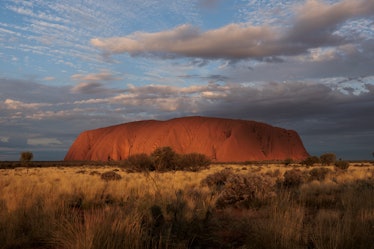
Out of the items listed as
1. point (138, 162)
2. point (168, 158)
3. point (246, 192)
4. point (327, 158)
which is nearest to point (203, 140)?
point (327, 158)

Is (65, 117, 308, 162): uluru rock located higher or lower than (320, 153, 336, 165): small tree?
higher

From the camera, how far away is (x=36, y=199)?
841 centimetres

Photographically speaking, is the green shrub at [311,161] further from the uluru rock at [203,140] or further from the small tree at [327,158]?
the uluru rock at [203,140]

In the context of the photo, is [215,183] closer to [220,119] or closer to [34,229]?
[34,229]

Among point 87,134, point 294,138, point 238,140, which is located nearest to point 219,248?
point 238,140

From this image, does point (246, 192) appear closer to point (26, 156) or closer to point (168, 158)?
point (168, 158)

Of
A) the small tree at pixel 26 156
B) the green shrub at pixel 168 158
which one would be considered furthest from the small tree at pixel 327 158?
the small tree at pixel 26 156

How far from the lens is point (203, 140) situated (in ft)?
253

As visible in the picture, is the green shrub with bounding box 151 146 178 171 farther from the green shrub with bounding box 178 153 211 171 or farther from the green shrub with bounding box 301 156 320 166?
the green shrub with bounding box 301 156 320 166

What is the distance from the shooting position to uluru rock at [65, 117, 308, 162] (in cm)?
7481

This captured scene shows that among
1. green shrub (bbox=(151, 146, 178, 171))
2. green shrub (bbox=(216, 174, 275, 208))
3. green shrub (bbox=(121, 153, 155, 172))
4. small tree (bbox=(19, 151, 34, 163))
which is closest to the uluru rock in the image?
small tree (bbox=(19, 151, 34, 163))

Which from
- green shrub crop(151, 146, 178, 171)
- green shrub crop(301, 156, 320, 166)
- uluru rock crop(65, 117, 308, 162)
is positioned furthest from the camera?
uluru rock crop(65, 117, 308, 162)

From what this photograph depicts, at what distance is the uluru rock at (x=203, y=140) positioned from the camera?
74812 millimetres

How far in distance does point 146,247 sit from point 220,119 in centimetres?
8103
